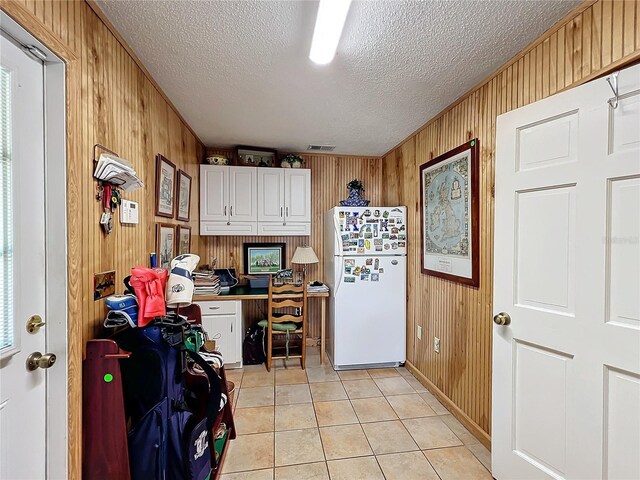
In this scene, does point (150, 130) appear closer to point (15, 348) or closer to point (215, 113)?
point (215, 113)

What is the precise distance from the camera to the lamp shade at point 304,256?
3363 mm

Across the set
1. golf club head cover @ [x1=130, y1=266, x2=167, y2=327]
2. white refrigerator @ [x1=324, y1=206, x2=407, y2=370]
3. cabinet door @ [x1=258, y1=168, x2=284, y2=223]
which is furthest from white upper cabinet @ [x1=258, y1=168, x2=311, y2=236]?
golf club head cover @ [x1=130, y1=266, x2=167, y2=327]

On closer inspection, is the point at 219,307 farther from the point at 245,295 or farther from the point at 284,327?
the point at 284,327

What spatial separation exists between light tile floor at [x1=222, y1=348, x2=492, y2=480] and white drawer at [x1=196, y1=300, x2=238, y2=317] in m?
0.64

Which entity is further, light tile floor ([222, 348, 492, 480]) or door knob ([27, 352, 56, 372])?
light tile floor ([222, 348, 492, 480])

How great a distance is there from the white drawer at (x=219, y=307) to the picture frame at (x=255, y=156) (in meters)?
1.60

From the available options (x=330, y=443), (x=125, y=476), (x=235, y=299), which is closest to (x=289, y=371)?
(x=235, y=299)

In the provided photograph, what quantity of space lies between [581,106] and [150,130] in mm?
2388

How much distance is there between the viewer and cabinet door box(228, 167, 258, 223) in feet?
10.6

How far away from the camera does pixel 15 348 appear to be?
3.38ft

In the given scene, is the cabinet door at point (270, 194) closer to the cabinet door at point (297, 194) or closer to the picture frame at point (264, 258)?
the cabinet door at point (297, 194)

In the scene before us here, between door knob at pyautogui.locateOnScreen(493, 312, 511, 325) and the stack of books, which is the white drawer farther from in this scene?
door knob at pyautogui.locateOnScreen(493, 312, 511, 325)

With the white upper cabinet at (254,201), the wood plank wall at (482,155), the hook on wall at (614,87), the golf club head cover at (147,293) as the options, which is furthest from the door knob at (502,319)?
the white upper cabinet at (254,201)

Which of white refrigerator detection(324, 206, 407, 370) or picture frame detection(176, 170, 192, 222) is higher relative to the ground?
picture frame detection(176, 170, 192, 222)
